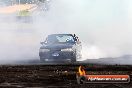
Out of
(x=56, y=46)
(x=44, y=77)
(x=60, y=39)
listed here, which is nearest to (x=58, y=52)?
(x=56, y=46)

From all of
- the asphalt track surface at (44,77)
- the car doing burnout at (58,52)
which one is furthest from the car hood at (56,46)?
the asphalt track surface at (44,77)

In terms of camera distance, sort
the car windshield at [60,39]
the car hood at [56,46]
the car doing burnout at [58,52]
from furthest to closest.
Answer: the car windshield at [60,39] → the car hood at [56,46] → the car doing burnout at [58,52]

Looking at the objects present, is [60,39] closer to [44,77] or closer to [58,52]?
[58,52]

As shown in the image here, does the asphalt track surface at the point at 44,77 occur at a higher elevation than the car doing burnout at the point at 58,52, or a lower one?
lower

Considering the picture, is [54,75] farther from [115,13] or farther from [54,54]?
[115,13]

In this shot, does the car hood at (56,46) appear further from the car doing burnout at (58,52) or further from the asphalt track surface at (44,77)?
the asphalt track surface at (44,77)

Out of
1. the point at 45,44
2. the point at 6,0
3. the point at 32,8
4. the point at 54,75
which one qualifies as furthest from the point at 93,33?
the point at 54,75

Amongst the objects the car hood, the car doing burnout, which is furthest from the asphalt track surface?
the car hood

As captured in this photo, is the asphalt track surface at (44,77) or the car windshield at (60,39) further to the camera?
the car windshield at (60,39)

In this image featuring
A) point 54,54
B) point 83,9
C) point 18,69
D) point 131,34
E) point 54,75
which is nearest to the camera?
point 54,75

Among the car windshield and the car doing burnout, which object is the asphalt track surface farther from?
the car windshield

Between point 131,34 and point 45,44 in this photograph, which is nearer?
point 45,44

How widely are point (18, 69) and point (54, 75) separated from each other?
8.16 feet

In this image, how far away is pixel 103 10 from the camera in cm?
3441
